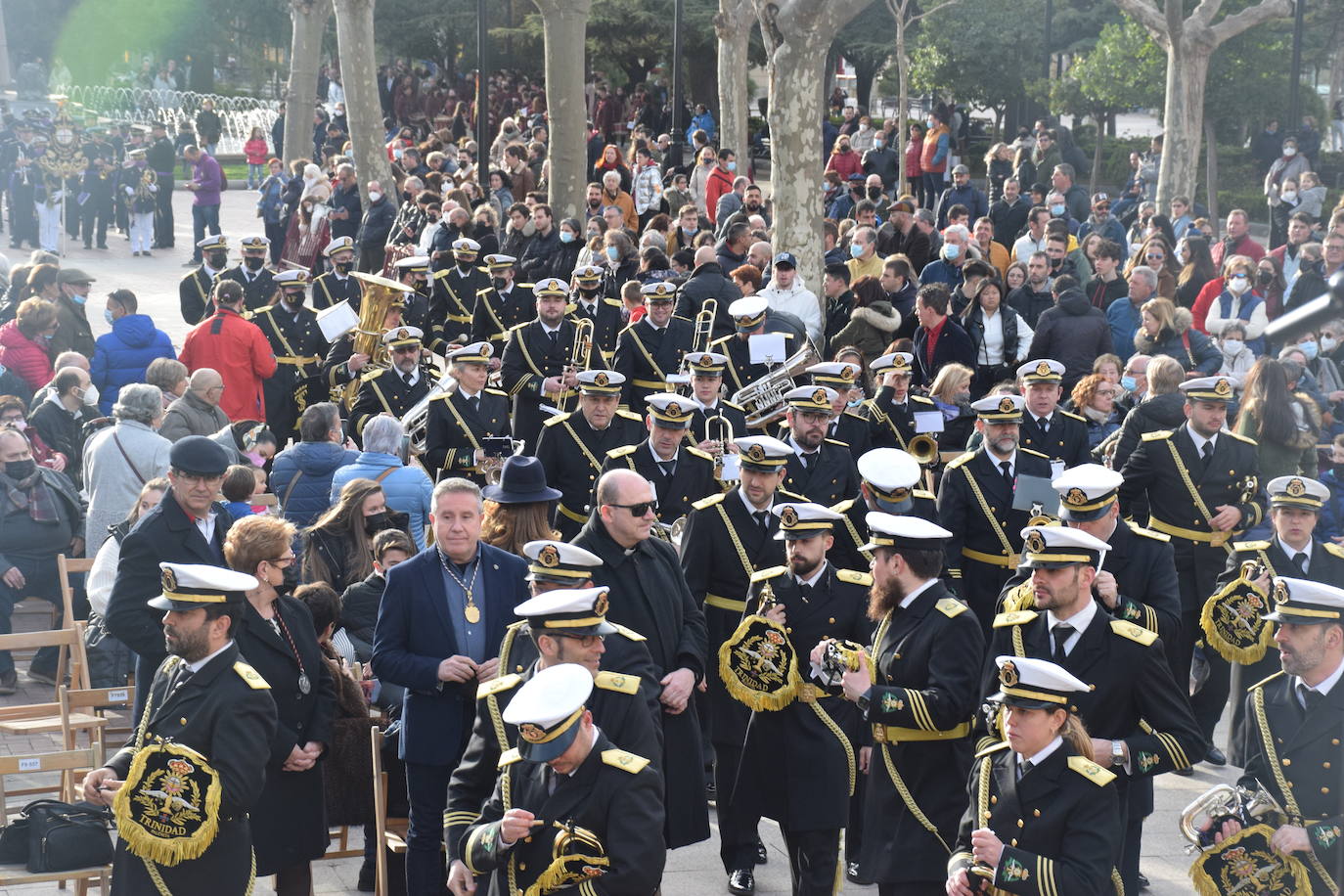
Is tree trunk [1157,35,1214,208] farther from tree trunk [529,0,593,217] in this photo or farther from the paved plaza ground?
the paved plaza ground

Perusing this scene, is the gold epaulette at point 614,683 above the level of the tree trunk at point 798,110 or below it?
below

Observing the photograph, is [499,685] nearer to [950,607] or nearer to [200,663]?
[200,663]

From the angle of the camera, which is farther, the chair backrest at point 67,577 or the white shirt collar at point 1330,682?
the chair backrest at point 67,577

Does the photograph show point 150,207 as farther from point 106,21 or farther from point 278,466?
point 106,21

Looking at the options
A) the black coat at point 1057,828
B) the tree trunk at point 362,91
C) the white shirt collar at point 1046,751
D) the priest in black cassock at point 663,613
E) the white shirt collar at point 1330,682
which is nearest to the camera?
the black coat at point 1057,828

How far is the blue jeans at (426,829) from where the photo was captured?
23.0ft

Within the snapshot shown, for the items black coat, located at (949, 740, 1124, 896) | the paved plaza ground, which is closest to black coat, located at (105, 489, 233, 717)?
the paved plaza ground

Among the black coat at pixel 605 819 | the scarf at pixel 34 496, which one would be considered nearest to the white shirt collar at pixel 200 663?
the black coat at pixel 605 819

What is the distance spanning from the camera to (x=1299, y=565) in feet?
29.1

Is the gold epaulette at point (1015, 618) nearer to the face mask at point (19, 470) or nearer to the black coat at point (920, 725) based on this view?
the black coat at point (920, 725)

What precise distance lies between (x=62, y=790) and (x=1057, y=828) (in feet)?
16.6

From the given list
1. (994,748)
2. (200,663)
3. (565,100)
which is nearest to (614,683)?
(994,748)

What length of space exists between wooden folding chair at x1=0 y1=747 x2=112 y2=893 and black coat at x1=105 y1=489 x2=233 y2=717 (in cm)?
66

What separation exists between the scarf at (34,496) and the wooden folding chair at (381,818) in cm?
423
